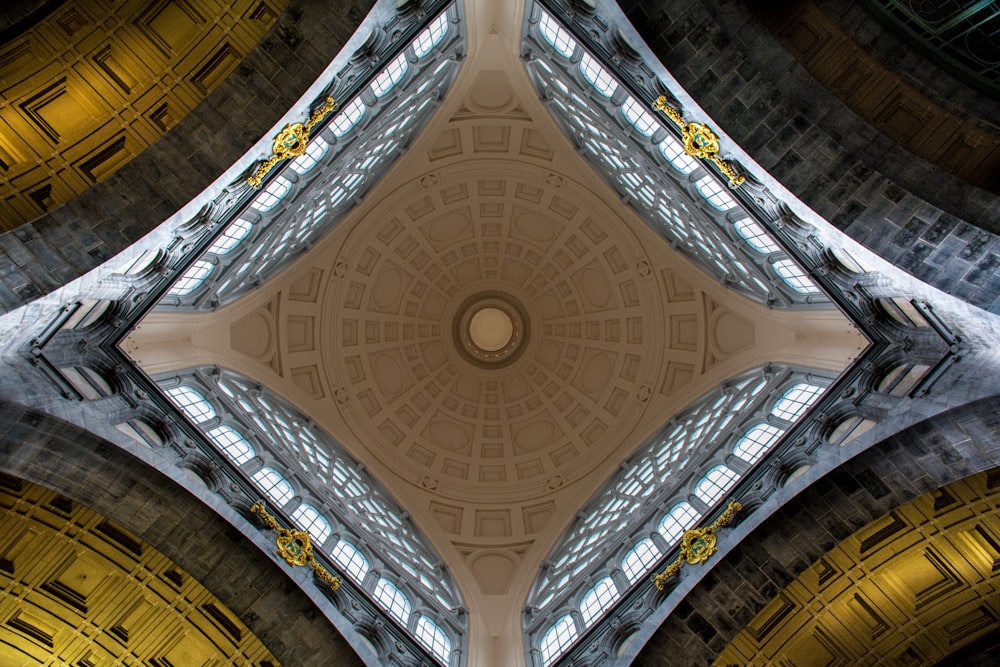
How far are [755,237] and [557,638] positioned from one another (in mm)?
16148

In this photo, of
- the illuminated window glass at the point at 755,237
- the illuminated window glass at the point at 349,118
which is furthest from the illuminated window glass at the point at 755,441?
the illuminated window glass at the point at 349,118

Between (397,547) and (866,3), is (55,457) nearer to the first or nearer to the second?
(397,547)

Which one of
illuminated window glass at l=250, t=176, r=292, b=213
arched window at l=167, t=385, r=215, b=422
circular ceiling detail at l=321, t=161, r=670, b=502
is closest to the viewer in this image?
illuminated window glass at l=250, t=176, r=292, b=213

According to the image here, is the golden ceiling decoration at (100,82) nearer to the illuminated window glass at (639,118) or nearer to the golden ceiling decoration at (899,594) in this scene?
the illuminated window glass at (639,118)

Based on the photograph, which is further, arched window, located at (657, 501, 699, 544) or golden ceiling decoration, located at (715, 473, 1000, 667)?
arched window, located at (657, 501, 699, 544)

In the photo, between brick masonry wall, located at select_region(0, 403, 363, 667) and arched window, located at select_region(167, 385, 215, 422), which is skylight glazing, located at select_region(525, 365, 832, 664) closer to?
brick masonry wall, located at select_region(0, 403, 363, 667)

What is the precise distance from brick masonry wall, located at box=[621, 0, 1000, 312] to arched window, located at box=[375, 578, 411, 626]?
18.2 meters

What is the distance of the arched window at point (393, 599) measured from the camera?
20.5 m

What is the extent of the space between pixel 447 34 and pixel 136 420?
15033 mm

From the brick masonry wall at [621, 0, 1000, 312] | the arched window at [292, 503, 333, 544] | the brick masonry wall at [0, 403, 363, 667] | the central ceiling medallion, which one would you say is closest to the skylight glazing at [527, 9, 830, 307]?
the brick masonry wall at [621, 0, 1000, 312]

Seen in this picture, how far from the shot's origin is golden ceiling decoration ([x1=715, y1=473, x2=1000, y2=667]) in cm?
1591

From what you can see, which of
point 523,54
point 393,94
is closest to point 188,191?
point 393,94

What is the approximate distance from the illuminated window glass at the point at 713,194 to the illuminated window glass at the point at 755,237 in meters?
0.74

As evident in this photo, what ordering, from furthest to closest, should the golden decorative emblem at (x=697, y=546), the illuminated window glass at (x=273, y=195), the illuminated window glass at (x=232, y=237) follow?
the illuminated window glass at (x=232, y=237) < the illuminated window glass at (x=273, y=195) < the golden decorative emblem at (x=697, y=546)
